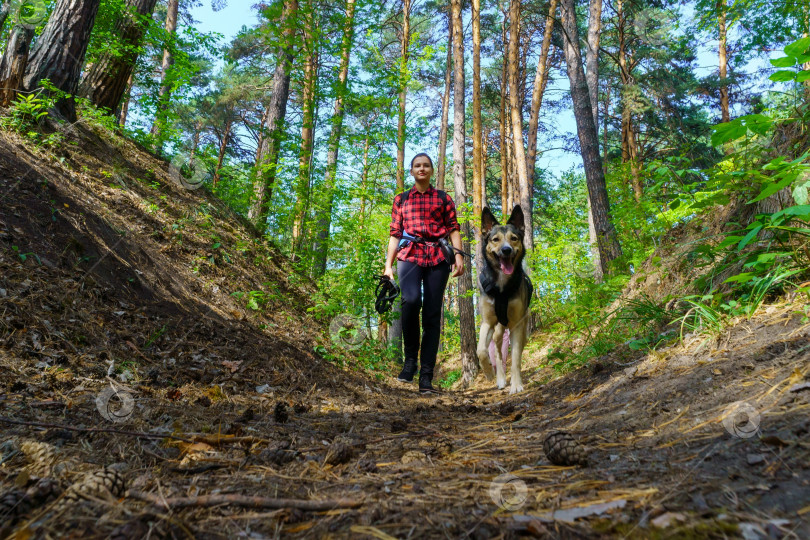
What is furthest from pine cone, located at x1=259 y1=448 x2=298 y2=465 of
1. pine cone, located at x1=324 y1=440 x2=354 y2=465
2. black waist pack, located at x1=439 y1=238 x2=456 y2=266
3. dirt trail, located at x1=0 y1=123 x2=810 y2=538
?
black waist pack, located at x1=439 y1=238 x2=456 y2=266

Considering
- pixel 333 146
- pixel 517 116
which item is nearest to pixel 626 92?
pixel 517 116

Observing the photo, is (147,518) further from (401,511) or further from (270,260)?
(270,260)

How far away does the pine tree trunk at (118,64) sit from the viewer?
294 inches

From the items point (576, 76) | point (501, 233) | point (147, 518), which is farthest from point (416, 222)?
point (576, 76)

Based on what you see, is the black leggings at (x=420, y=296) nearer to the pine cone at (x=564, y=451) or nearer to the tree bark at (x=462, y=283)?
the pine cone at (x=564, y=451)

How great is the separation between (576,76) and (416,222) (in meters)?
5.55

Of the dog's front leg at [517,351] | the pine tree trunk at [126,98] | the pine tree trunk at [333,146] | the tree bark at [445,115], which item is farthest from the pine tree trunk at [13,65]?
the tree bark at [445,115]

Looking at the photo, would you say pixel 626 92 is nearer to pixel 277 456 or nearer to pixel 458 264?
pixel 458 264

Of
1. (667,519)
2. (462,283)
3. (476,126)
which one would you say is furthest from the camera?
(476,126)

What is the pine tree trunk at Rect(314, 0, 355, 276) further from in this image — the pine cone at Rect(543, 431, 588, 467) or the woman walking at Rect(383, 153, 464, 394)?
the pine cone at Rect(543, 431, 588, 467)

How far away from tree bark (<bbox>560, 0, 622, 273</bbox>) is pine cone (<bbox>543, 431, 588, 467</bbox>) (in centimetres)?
639

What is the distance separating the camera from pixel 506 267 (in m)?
5.06

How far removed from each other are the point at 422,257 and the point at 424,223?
39 centimetres

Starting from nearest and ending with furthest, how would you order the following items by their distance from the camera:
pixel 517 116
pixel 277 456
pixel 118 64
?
pixel 277 456, pixel 118 64, pixel 517 116
